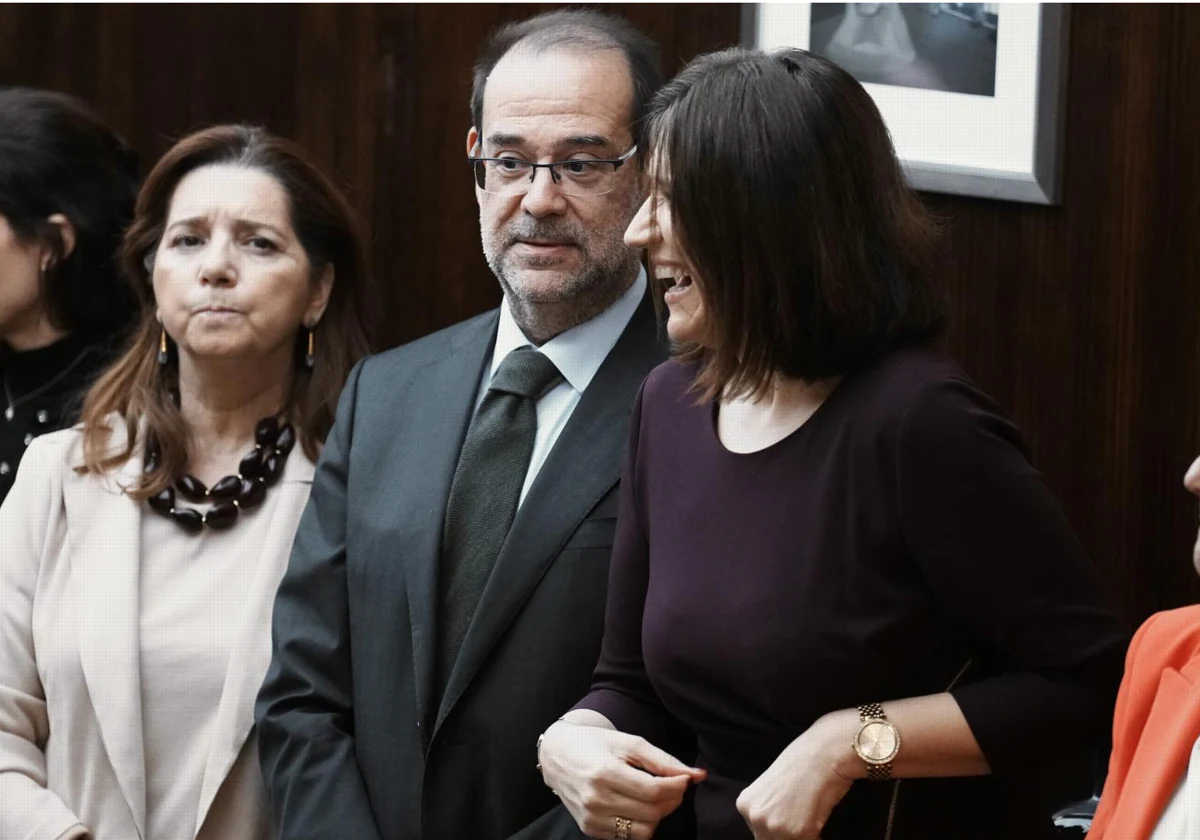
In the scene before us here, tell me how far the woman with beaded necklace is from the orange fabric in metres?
1.37

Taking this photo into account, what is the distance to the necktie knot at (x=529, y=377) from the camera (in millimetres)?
2359

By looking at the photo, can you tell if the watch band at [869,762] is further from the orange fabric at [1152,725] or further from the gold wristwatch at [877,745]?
the orange fabric at [1152,725]

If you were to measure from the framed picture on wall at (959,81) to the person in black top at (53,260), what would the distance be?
1.36 m

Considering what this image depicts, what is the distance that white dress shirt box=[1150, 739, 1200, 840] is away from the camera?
149cm

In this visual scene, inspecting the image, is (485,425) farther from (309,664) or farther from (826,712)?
(826,712)

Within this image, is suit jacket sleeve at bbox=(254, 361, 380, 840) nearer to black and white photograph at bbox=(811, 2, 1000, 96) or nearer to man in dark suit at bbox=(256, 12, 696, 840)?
man in dark suit at bbox=(256, 12, 696, 840)

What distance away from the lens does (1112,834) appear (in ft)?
5.21

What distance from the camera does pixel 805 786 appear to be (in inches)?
67.6

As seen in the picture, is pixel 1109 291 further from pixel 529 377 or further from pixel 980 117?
pixel 529 377

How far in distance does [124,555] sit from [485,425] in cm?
69

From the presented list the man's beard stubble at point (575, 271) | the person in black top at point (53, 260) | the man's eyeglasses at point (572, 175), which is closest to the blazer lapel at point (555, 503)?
the man's beard stubble at point (575, 271)

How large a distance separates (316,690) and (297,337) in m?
0.75

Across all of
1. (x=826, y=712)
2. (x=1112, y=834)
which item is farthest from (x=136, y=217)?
(x=1112, y=834)

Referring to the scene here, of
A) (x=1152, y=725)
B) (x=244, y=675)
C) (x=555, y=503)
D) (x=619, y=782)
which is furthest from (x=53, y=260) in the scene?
(x=1152, y=725)
